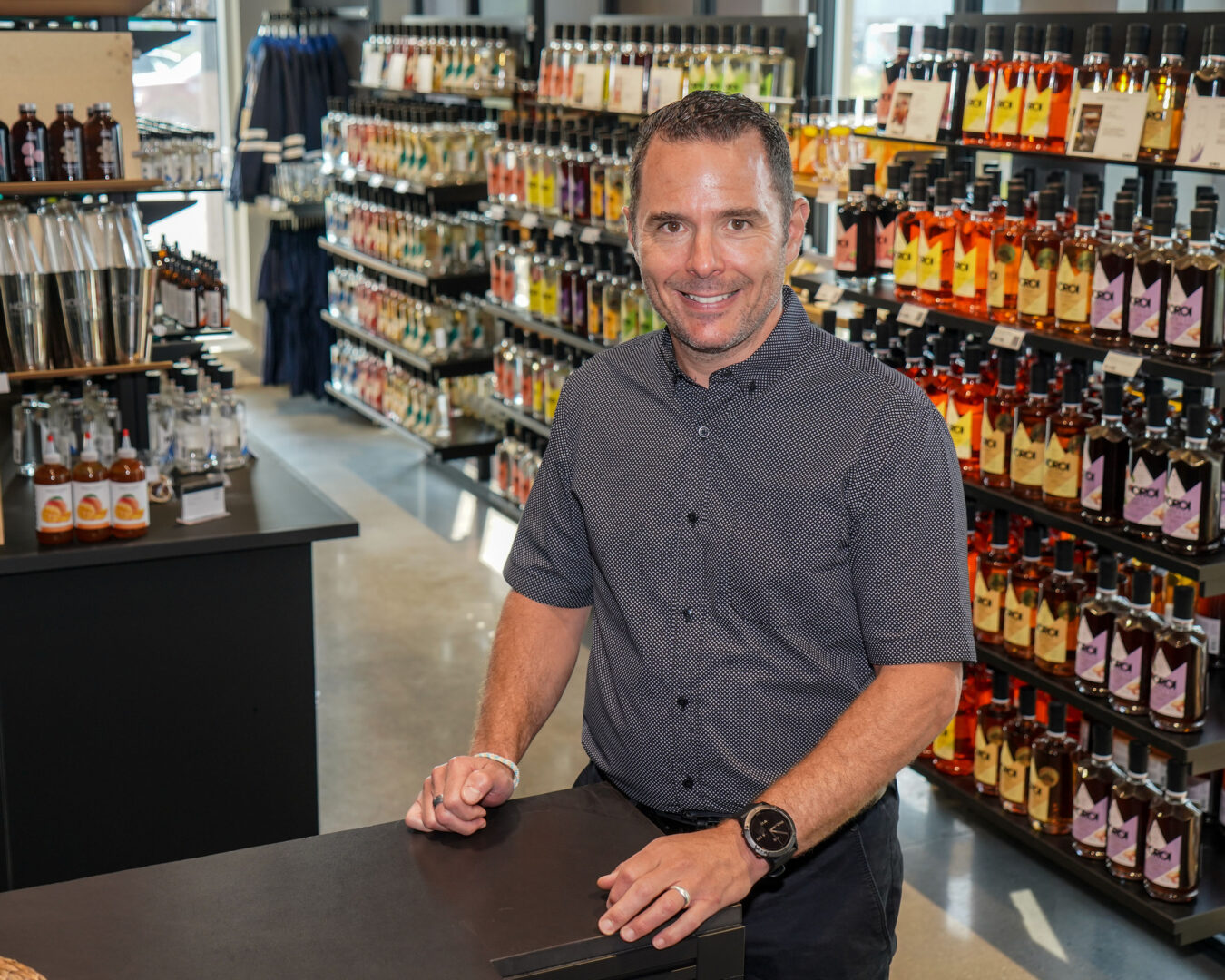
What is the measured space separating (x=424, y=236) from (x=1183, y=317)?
4.34 meters

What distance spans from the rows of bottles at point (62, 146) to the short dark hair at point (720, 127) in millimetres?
2195

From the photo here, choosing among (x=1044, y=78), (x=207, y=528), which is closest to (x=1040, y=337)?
(x=1044, y=78)

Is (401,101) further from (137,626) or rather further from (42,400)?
(137,626)

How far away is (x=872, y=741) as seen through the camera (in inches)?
67.7

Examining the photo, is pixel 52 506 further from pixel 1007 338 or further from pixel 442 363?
pixel 442 363

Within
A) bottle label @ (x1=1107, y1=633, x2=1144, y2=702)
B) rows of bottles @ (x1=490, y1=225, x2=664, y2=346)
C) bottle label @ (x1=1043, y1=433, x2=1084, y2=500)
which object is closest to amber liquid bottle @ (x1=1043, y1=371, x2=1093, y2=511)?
bottle label @ (x1=1043, y1=433, x2=1084, y2=500)

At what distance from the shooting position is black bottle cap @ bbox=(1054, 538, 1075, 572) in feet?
11.0

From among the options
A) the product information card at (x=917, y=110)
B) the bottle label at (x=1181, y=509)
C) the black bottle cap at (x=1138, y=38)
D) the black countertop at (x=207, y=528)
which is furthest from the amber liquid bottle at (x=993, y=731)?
the black countertop at (x=207, y=528)

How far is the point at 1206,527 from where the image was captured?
9.76 ft

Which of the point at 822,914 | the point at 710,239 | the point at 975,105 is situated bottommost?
the point at 822,914

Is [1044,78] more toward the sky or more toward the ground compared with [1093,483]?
more toward the sky

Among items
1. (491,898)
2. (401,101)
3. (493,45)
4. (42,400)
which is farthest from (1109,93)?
(401,101)

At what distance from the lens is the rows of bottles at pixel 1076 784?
3111 millimetres

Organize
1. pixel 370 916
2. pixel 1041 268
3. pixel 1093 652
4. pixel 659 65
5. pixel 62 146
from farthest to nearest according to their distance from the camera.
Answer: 1. pixel 659 65
2. pixel 62 146
3. pixel 1041 268
4. pixel 1093 652
5. pixel 370 916
